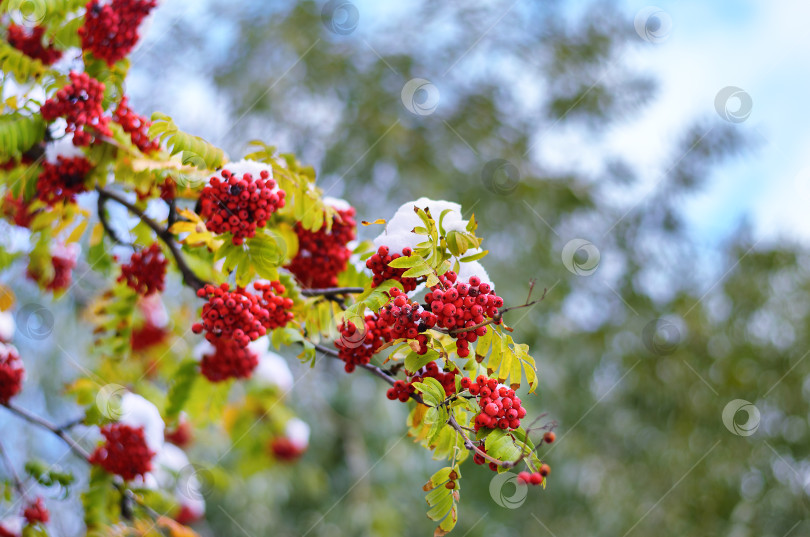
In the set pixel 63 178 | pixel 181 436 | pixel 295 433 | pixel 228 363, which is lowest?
pixel 181 436

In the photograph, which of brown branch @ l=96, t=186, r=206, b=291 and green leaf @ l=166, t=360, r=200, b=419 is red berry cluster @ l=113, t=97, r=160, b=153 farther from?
green leaf @ l=166, t=360, r=200, b=419

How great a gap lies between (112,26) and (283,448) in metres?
2.73

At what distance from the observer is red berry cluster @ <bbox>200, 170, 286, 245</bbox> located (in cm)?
181

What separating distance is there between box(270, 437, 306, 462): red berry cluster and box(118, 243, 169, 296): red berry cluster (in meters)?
2.02

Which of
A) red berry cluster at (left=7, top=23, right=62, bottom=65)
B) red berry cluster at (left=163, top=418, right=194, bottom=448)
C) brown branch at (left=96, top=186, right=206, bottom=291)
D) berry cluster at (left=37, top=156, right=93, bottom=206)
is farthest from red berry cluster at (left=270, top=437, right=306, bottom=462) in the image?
red berry cluster at (left=7, top=23, right=62, bottom=65)

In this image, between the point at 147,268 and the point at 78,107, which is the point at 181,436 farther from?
the point at 78,107

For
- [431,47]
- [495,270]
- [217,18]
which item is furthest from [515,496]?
[217,18]

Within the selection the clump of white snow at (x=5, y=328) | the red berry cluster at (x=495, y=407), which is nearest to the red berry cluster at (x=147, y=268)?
the clump of white snow at (x=5, y=328)

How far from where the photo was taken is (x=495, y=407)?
1.47m

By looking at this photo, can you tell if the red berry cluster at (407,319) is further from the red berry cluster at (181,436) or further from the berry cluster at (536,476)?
the red berry cluster at (181,436)

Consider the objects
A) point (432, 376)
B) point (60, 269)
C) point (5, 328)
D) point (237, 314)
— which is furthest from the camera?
point (60, 269)

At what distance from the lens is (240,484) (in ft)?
16.1

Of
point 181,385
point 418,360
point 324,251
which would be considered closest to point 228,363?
point 181,385

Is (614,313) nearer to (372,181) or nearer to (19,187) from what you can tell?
(372,181)
